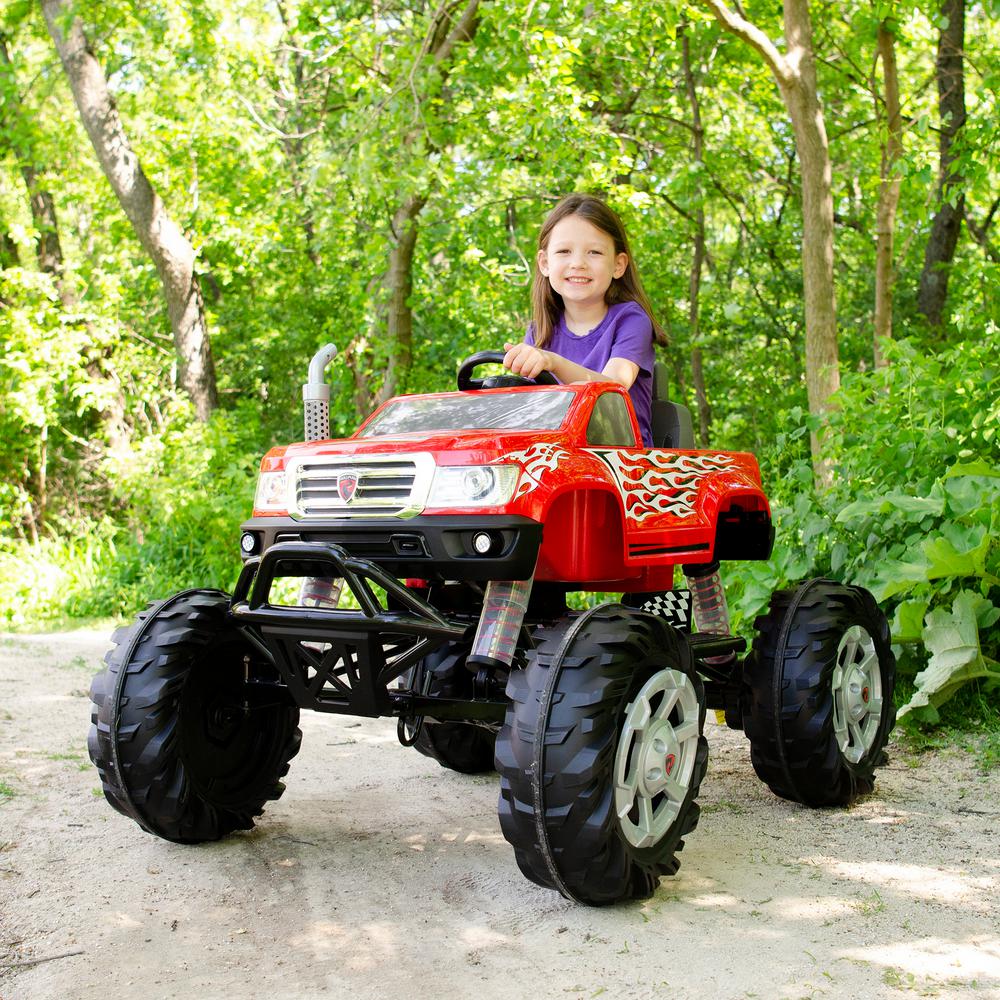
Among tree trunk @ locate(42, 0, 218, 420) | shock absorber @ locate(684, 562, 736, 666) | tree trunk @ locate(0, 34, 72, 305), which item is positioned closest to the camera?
shock absorber @ locate(684, 562, 736, 666)

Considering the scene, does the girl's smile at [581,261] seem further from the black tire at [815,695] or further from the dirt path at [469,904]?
the dirt path at [469,904]

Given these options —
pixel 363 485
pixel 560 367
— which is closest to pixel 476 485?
pixel 363 485

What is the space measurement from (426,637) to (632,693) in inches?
24.9

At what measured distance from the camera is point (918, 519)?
5.80 meters

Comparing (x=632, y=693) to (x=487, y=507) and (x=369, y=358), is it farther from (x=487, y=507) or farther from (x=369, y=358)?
(x=369, y=358)

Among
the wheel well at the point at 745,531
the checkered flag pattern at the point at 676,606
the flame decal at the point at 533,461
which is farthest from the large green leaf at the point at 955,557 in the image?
the flame decal at the point at 533,461

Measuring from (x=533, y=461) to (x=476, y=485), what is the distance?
0.64ft

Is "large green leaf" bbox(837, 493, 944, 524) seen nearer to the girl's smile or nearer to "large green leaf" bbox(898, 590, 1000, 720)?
"large green leaf" bbox(898, 590, 1000, 720)

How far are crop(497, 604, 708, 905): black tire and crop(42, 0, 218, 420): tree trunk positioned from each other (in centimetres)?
1129

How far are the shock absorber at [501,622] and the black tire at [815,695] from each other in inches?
52.7

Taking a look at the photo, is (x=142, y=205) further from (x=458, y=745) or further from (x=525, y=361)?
(x=525, y=361)

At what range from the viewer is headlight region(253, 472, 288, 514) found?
12.7ft

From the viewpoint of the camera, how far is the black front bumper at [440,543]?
11.2ft

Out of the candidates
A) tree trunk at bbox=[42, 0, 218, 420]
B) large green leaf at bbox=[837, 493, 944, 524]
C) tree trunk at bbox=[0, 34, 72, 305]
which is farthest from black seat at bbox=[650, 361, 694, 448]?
tree trunk at bbox=[0, 34, 72, 305]
